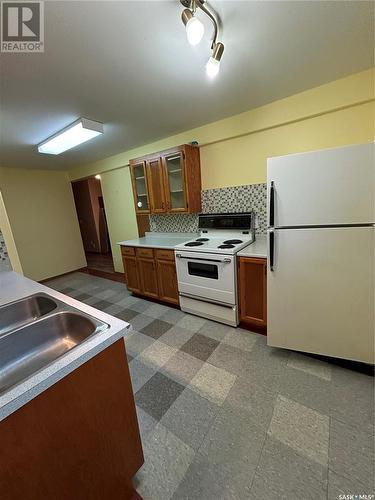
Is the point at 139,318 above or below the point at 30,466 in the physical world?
below

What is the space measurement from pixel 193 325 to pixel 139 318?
0.74 meters

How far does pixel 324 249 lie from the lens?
1.55 metres

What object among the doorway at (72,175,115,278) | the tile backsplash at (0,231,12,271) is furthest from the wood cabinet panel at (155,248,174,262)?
the doorway at (72,175,115,278)

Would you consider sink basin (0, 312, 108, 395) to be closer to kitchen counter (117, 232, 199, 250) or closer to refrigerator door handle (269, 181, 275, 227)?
refrigerator door handle (269, 181, 275, 227)

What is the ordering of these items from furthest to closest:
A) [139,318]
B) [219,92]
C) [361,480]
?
[139,318] → [219,92] → [361,480]

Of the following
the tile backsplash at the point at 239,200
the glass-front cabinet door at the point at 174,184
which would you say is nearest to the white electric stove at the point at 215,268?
the tile backsplash at the point at 239,200

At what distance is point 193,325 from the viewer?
8.11ft

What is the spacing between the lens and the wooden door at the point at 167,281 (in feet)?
9.09

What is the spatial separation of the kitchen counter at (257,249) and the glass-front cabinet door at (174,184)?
103 cm

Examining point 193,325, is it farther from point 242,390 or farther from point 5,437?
point 5,437

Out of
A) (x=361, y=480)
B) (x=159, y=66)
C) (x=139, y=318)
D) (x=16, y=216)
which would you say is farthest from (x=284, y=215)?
(x=16, y=216)

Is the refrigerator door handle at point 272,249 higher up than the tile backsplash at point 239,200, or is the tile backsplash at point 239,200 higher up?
the tile backsplash at point 239,200

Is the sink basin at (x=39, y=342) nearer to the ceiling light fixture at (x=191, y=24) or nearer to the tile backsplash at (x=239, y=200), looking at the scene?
the ceiling light fixture at (x=191, y=24)

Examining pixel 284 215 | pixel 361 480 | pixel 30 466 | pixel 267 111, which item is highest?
pixel 267 111
